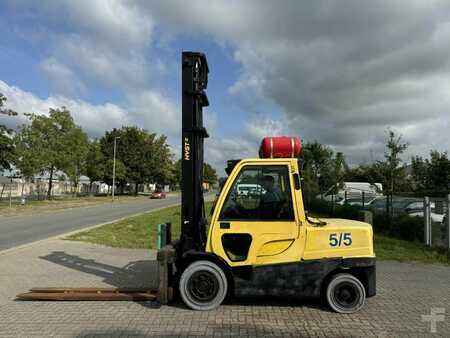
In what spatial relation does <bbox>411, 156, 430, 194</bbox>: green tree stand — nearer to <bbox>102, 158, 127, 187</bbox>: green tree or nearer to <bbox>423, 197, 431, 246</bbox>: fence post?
<bbox>423, 197, 431, 246</bbox>: fence post

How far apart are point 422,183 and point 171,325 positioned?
3612 centimetres

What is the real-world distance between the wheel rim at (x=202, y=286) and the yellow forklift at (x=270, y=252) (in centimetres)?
1

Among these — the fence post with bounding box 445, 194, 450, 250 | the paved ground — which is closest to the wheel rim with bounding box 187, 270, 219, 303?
the paved ground

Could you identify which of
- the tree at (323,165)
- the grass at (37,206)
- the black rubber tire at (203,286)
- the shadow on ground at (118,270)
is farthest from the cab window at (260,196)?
the tree at (323,165)

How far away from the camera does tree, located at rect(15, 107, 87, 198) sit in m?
36.6

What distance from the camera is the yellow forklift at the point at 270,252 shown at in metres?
5.57

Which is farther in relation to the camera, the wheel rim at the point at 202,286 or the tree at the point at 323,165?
the tree at the point at 323,165

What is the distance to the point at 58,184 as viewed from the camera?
69.9 m

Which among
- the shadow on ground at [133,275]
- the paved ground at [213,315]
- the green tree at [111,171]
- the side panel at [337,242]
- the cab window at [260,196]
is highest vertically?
the green tree at [111,171]

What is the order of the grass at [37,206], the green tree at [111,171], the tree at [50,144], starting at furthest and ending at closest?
1. the green tree at [111,171]
2. the tree at [50,144]
3. the grass at [37,206]

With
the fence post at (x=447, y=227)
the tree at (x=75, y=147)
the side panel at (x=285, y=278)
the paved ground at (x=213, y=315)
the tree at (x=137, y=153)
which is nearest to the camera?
the paved ground at (x=213, y=315)

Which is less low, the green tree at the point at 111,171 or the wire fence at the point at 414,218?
the green tree at the point at 111,171

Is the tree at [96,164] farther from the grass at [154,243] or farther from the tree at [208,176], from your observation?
the grass at [154,243]

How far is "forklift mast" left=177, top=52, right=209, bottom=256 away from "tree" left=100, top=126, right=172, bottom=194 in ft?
186
